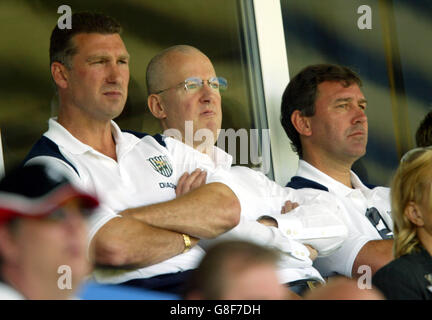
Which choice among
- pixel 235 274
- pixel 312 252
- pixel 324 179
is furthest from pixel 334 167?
pixel 235 274

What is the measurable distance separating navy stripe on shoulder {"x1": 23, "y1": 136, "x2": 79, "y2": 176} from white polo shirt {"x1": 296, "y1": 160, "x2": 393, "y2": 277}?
118cm

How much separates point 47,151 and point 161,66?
0.97 metres

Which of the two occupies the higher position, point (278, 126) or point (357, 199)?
point (278, 126)

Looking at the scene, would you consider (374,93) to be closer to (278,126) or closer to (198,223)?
(278,126)

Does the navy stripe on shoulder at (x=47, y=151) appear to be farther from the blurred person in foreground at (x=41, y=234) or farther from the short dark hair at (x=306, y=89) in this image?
the short dark hair at (x=306, y=89)

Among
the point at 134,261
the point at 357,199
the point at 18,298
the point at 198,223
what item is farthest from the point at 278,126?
the point at 18,298

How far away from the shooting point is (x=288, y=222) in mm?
2729

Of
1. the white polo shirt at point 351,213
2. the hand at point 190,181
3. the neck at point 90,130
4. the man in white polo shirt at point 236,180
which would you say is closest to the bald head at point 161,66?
the man in white polo shirt at point 236,180

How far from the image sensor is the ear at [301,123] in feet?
11.8

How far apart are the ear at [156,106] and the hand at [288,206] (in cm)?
72

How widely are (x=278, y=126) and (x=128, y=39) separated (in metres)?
0.96

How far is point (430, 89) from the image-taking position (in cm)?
442

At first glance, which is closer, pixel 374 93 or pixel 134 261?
pixel 134 261

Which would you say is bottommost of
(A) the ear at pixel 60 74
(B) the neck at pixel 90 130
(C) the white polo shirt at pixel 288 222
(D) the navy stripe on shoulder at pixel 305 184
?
(C) the white polo shirt at pixel 288 222
